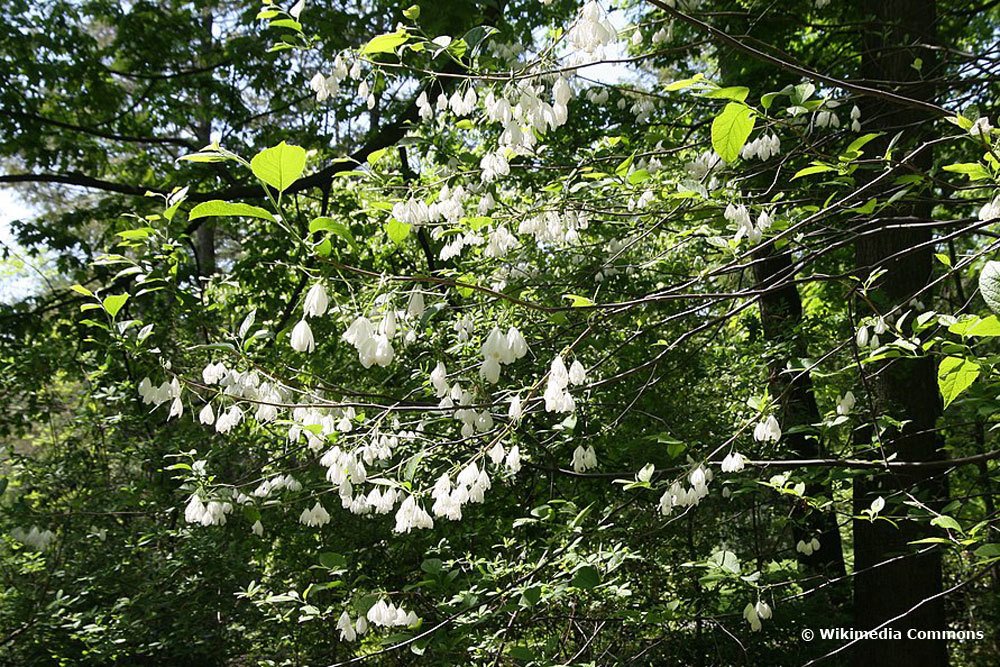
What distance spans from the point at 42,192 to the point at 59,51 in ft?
26.1

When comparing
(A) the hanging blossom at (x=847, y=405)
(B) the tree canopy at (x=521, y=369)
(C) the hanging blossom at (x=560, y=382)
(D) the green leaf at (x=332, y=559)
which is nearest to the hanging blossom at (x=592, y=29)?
(B) the tree canopy at (x=521, y=369)

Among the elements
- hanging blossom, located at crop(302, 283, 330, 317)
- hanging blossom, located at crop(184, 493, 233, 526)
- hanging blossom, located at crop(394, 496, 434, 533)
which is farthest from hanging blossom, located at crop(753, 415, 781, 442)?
hanging blossom, located at crop(184, 493, 233, 526)

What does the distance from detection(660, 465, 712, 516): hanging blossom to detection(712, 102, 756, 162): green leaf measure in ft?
3.93

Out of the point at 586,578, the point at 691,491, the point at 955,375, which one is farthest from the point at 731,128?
the point at 586,578

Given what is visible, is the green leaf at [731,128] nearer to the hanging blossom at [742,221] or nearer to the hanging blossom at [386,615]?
the hanging blossom at [742,221]

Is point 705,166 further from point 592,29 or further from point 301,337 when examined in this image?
point 301,337

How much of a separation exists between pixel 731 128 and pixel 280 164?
84 cm

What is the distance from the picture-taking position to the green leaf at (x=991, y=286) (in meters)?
1.21

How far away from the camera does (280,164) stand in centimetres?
118

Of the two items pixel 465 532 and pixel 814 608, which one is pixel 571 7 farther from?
pixel 814 608

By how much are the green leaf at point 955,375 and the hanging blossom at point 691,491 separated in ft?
2.79

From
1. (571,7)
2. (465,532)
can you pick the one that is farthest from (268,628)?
(571,7)

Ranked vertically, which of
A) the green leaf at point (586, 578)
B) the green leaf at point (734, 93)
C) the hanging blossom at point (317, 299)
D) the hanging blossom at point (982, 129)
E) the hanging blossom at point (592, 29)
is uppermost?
the hanging blossom at point (592, 29)

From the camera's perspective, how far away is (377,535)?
15.5 feet
